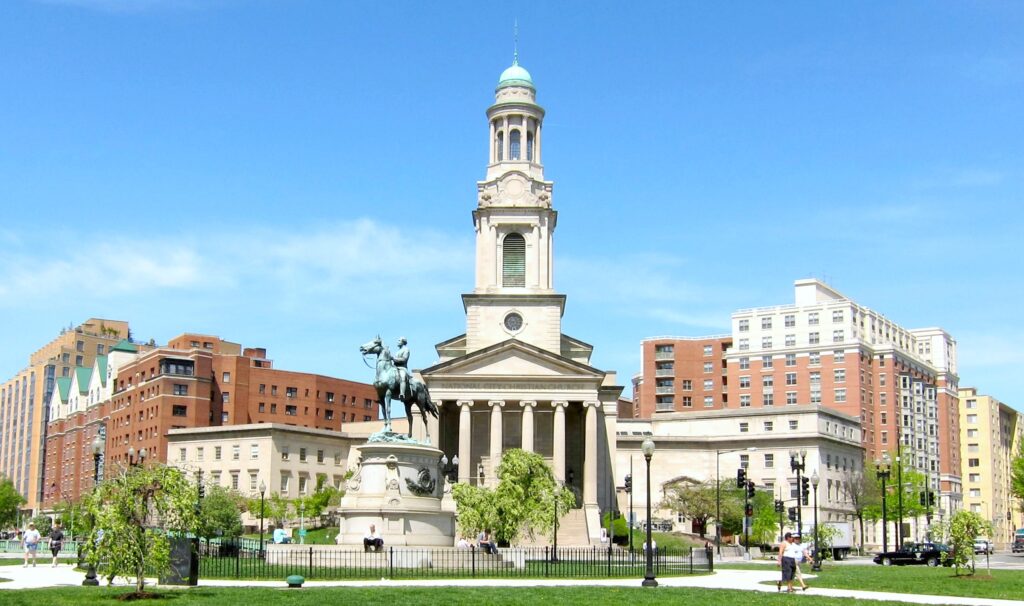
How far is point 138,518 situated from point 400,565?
51.3 ft

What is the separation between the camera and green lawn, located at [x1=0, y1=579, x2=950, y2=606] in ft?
102

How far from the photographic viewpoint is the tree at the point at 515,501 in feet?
206

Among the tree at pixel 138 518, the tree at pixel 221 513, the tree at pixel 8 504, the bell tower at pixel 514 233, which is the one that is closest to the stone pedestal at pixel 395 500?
the tree at pixel 138 518

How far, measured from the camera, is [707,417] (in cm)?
13862

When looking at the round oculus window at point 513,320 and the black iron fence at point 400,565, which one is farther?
the round oculus window at point 513,320

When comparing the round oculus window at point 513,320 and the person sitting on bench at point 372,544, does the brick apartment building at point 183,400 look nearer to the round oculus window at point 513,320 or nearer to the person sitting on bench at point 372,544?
the round oculus window at point 513,320

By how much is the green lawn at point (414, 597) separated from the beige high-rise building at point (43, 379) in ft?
525

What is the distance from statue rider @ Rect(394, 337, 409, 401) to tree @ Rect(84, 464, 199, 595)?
16732mm

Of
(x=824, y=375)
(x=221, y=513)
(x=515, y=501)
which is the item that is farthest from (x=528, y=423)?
(x=824, y=375)

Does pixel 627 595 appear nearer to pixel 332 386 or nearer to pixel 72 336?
pixel 332 386

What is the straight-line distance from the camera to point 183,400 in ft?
447

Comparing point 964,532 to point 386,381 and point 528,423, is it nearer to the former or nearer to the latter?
point 386,381

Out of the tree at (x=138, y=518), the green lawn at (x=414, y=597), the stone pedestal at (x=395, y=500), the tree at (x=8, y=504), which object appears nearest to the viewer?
the green lawn at (x=414, y=597)

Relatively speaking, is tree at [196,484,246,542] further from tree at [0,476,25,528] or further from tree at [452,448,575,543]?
tree at [0,476,25,528]
